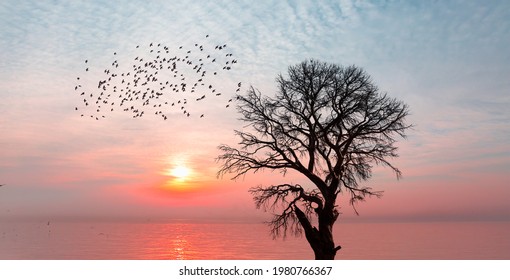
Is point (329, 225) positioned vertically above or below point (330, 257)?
above

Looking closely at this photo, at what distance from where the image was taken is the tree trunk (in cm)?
2216

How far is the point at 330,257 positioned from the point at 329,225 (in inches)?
55.1

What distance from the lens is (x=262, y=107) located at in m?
23.7

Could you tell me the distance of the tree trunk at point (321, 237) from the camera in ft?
72.7

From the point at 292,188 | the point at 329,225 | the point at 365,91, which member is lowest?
the point at 329,225

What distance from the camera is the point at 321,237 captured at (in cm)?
2238
